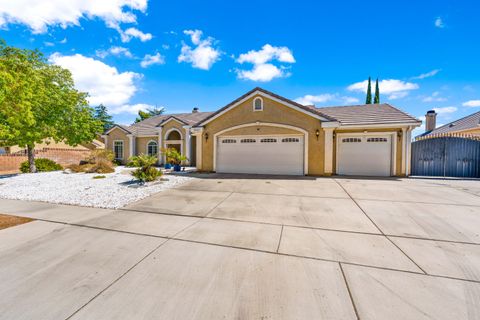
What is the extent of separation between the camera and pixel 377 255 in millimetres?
3287

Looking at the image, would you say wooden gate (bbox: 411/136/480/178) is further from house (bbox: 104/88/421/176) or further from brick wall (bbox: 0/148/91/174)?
brick wall (bbox: 0/148/91/174)

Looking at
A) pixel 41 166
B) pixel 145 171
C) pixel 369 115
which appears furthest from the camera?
pixel 41 166

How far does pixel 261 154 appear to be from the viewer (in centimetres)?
1266

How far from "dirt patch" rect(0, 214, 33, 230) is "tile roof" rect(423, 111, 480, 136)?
28089 mm

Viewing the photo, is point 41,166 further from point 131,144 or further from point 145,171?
point 145,171

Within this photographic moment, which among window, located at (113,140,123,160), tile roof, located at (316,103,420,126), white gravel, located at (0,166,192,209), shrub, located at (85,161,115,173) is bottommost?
white gravel, located at (0,166,192,209)

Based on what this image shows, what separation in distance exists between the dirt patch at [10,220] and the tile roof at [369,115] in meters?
14.1

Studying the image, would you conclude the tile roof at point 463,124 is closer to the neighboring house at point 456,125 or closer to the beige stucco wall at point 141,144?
the neighboring house at point 456,125

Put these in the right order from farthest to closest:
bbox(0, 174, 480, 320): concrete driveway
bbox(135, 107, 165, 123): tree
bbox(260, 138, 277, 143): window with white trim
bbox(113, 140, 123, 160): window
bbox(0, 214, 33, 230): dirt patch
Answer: bbox(135, 107, 165, 123): tree → bbox(113, 140, 123, 160): window → bbox(260, 138, 277, 143): window with white trim → bbox(0, 214, 33, 230): dirt patch → bbox(0, 174, 480, 320): concrete driveway

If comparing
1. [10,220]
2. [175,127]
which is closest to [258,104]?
[175,127]

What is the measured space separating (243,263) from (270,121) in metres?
10.3

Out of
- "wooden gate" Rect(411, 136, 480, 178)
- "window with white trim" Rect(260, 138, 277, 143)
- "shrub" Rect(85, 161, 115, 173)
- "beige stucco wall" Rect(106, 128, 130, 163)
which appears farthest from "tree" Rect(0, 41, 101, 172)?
"wooden gate" Rect(411, 136, 480, 178)

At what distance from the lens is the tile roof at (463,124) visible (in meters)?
17.4

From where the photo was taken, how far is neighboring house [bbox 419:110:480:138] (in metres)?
17.2
